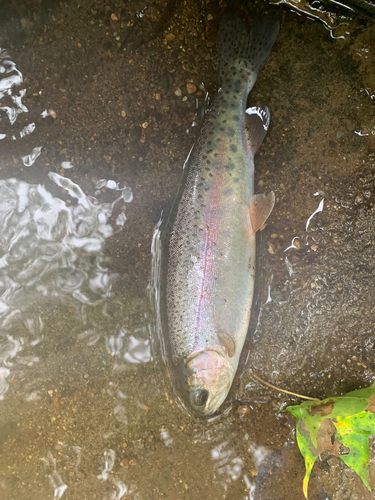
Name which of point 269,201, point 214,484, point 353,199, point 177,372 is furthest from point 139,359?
point 353,199

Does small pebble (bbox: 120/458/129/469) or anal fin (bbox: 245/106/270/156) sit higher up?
anal fin (bbox: 245/106/270/156)

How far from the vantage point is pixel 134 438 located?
2.75 metres

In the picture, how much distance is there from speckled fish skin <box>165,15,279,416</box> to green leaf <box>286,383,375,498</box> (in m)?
0.65

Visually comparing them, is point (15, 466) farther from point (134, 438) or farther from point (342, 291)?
point (342, 291)

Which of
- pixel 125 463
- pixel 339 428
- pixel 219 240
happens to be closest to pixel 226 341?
pixel 219 240

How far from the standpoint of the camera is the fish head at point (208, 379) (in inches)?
96.9

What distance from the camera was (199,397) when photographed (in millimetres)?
2469

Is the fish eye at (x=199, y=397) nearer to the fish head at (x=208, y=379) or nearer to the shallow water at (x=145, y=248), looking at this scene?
the fish head at (x=208, y=379)

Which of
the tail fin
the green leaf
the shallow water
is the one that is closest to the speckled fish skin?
the tail fin

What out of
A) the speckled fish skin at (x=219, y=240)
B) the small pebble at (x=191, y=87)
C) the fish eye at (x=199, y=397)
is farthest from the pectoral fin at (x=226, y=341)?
the small pebble at (x=191, y=87)

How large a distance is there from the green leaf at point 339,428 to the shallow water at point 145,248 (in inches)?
6.9

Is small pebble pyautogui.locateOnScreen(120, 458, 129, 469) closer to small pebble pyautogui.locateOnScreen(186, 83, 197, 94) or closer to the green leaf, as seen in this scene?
the green leaf

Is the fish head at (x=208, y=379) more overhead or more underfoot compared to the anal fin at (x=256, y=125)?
more underfoot

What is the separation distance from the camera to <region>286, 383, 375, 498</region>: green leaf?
218 centimetres
